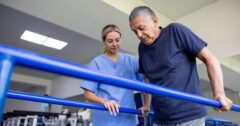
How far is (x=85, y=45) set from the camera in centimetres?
548

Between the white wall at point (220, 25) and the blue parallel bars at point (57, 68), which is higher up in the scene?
the white wall at point (220, 25)

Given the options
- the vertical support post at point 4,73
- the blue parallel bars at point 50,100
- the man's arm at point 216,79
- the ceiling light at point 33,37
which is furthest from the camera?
the ceiling light at point 33,37

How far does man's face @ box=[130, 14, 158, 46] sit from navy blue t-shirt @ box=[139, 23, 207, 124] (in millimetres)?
38

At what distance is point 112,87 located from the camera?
51.1 inches

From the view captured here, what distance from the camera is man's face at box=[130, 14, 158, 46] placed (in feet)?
3.57

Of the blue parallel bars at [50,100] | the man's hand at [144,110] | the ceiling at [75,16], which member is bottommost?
the man's hand at [144,110]

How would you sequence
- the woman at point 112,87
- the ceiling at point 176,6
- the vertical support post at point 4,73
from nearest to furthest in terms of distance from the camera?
the vertical support post at point 4,73 → the woman at point 112,87 → the ceiling at point 176,6

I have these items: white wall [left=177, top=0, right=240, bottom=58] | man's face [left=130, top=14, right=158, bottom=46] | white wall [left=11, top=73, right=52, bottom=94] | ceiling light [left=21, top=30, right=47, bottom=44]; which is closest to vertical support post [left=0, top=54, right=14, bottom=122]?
man's face [left=130, top=14, right=158, bottom=46]

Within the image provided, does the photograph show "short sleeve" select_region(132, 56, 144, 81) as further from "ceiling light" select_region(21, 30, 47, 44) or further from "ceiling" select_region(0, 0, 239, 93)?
"ceiling light" select_region(21, 30, 47, 44)

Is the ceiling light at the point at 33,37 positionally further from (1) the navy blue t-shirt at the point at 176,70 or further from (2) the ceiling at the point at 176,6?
(1) the navy blue t-shirt at the point at 176,70

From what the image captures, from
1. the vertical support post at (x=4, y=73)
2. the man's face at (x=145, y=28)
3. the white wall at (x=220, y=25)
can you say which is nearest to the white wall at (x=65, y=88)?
the white wall at (x=220, y=25)

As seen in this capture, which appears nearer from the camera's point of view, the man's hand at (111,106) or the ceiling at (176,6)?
the man's hand at (111,106)

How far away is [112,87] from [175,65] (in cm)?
44

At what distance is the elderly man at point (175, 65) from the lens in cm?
94
